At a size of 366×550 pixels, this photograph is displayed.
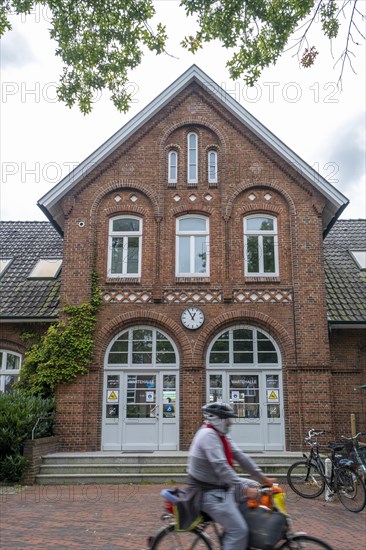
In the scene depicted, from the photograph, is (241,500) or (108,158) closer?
(241,500)

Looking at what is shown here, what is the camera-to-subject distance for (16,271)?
17844 mm

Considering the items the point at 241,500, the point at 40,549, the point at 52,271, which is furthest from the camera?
the point at 52,271

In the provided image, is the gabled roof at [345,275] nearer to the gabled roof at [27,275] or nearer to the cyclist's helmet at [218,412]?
the gabled roof at [27,275]

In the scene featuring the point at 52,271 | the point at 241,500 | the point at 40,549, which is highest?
the point at 52,271

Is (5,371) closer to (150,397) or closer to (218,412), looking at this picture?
(150,397)

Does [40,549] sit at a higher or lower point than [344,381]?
lower

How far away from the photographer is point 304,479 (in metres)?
11.2

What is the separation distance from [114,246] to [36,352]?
3714mm

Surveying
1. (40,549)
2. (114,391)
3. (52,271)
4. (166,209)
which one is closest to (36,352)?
(114,391)

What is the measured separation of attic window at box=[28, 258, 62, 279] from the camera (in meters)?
17.3

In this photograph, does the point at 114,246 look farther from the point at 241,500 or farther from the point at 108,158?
the point at 241,500

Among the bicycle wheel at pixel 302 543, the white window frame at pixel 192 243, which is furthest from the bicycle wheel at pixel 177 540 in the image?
the white window frame at pixel 192 243

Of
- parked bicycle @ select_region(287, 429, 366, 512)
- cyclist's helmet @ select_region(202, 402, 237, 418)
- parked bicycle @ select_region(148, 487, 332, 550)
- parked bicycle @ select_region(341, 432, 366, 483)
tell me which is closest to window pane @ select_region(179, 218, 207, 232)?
parked bicycle @ select_region(287, 429, 366, 512)

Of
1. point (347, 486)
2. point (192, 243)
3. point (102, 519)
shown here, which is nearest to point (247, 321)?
point (192, 243)
